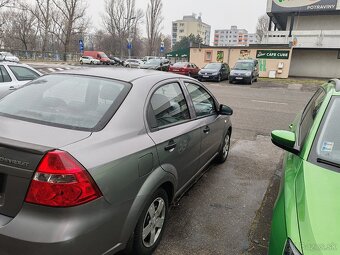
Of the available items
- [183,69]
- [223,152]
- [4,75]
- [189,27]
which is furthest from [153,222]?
[189,27]

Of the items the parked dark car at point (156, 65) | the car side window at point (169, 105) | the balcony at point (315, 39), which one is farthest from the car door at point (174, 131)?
the balcony at point (315, 39)

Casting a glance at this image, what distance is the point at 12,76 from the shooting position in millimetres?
7371

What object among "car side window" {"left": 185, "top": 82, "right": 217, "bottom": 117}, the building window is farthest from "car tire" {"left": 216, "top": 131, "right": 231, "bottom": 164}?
the building window

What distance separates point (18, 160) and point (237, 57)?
100ft

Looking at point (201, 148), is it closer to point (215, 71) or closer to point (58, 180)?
point (58, 180)

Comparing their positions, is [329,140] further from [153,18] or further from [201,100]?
[153,18]

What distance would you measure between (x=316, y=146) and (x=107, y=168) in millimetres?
1687

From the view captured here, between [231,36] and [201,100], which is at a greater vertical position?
[231,36]

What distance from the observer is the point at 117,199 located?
2125mm

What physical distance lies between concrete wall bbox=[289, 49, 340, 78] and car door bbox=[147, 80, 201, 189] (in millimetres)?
33246

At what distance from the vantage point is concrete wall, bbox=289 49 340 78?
31.8 m

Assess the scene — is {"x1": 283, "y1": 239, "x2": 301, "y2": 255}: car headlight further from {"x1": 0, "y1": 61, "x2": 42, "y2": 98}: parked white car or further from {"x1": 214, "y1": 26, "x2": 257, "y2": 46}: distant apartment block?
{"x1": 214, "y1": 26, "x2": 257, "y2": 46}: distant apartment block

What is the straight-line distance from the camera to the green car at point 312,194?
1.70m

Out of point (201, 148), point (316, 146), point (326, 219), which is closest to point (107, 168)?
point (326, 219)
